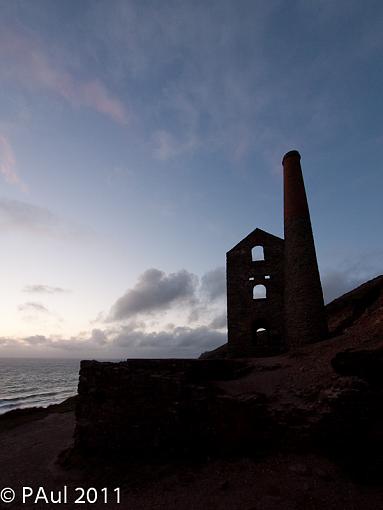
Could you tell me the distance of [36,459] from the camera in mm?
10641

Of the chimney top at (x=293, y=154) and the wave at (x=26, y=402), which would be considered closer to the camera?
the chimney top at (x=293, y=154)

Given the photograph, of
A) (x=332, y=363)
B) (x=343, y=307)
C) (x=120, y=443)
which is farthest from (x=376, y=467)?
(x=343, y=307)

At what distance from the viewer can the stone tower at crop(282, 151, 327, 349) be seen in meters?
15.7

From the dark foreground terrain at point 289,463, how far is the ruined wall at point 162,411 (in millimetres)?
265

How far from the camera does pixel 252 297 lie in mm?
19172

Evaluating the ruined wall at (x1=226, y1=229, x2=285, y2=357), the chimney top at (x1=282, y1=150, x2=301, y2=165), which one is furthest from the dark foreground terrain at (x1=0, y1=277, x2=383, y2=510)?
the chimney top at (x1=282, y1=150, x2=301, y2=165)

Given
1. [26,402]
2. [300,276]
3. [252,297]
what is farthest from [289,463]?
[26,402]

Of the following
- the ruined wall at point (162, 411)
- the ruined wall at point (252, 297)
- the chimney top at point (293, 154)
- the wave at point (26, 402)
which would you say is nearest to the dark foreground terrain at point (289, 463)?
the ruined wall at point (162, 411)

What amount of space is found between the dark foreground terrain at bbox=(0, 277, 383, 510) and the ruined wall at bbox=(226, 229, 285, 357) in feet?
27.4

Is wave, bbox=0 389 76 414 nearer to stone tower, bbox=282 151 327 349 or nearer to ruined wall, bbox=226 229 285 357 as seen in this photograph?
ruined wall, bbox=226 229 285 357

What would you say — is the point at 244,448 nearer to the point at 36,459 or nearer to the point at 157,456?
the point at 157,456

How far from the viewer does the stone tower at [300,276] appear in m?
15.7

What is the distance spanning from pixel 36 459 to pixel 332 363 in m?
10.7

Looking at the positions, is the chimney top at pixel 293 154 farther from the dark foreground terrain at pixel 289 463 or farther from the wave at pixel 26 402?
the wave at pixel 26 402
